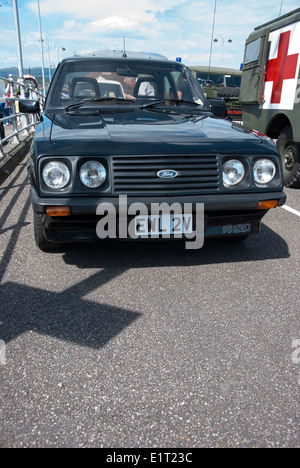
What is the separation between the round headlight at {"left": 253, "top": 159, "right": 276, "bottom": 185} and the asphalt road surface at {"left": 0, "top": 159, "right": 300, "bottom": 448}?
0.71 meters

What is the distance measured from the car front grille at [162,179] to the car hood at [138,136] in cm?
5

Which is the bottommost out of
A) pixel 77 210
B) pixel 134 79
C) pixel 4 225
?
pixel 4 225

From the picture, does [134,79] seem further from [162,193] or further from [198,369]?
[198,369]

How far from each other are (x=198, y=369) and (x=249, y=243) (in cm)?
189

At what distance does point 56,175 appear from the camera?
2555 millimetres

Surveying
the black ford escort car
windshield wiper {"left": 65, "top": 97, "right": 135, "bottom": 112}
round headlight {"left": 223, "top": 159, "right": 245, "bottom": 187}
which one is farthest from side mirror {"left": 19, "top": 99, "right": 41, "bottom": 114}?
round headlight {"left": 223, "top": 159, "right": 245, "bottom": 187}

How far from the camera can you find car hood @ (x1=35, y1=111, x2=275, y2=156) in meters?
2.56

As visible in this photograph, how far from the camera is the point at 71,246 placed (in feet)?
11.0

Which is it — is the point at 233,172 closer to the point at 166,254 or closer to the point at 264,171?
the point at 264,171

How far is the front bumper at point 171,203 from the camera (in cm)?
253

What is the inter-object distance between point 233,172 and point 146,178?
64cm

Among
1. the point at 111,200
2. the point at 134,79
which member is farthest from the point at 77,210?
the point at 134,79

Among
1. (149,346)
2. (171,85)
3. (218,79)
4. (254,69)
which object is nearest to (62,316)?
(149,346)
